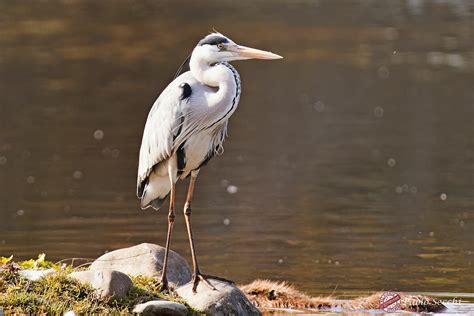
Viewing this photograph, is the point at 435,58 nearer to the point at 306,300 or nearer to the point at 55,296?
the point at 306,300

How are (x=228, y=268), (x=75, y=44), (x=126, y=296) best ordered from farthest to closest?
(x=75, y=44) < (x=228, y=268) < (x=126, y=296)

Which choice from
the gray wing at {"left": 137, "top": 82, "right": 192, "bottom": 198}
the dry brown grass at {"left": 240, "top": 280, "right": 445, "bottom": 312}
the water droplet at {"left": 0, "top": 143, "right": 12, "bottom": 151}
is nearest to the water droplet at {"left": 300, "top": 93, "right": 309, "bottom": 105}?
the water droplet at {"left": 0, "top": 143, "right": 12, "bottom": 151}

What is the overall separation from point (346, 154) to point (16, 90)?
26.0 ft

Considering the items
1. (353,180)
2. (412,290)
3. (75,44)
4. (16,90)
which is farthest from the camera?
(75,44)

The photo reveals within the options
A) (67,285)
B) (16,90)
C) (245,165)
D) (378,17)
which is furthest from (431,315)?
(378,17)

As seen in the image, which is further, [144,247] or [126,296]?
[144,247]

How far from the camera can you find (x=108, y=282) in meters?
8.31

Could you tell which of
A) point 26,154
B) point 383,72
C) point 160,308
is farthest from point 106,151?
point 160,308

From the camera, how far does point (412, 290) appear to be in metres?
10.4

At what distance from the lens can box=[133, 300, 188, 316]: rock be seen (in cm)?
819

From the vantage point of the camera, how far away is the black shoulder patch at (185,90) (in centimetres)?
901

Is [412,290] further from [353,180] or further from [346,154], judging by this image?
[346,154]

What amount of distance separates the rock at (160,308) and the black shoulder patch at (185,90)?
1536 mm

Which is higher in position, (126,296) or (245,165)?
(126,296)
